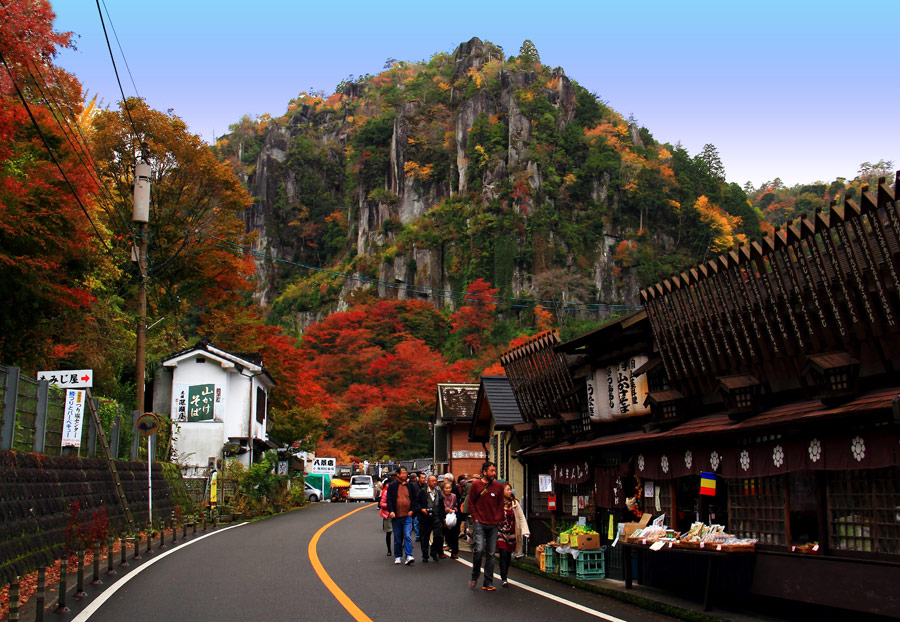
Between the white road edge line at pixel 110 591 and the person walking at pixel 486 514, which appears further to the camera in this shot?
the person walking at pixel 486 514

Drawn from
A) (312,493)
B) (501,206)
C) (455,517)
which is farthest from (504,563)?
(501,206)

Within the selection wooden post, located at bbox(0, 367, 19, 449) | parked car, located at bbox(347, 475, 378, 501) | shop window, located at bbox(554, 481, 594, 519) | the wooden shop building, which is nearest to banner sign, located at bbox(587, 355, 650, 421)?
the wooden shop building

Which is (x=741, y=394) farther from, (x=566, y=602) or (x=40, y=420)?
(x=40, y=420)

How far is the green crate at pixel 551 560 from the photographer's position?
1415cm

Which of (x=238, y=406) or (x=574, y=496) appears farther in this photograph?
(x=238, y=406)

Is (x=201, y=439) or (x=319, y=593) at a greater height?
(x=201, y=439)

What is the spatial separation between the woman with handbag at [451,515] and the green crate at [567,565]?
2.70 m

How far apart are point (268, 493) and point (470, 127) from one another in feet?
248

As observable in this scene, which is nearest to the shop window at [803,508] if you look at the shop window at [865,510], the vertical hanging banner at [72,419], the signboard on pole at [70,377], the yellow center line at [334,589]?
the shop window at [865,510]

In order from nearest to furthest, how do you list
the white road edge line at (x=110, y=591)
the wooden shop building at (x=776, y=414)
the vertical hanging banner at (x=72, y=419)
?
the wooden shop building at (x=776, y=414) < the white road edge line at (x=110, y=591) < the vertical hanging banner at (x=72, y=419)

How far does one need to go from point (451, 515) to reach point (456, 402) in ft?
64.3

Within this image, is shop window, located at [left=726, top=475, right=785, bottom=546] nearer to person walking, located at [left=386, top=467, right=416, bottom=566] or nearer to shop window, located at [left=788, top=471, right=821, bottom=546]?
shop window, located at [left=788, top=471, right=821, bottom=546]

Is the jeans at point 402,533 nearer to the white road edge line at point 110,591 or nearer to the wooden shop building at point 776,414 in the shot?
the wooden shop building at point 776,414

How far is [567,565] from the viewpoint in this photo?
13758 millimetres
